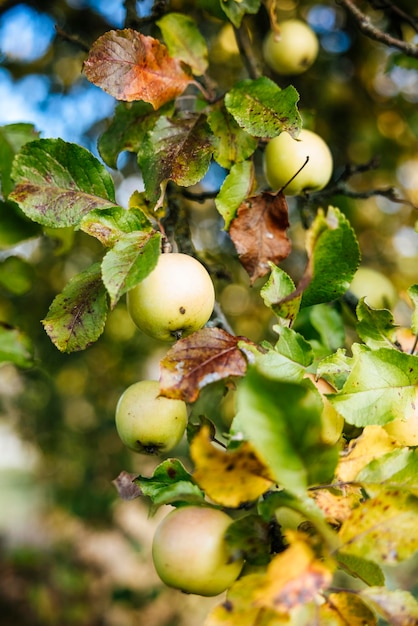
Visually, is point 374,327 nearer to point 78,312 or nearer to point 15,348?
point 78,312

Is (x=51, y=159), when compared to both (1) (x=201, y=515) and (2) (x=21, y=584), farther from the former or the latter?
(2) (x=21, y=584)

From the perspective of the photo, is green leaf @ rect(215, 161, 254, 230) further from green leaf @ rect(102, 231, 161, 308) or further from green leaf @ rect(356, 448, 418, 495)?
green leaf @ rect(356, 448, 418, 495)

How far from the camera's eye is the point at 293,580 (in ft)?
1.91

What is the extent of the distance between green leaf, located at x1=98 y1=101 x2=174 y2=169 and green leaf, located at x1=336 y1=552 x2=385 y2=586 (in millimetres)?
858

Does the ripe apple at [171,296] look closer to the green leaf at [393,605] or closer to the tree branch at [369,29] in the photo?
the green leaf at [393,605]

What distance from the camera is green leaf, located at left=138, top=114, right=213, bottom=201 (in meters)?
0.95

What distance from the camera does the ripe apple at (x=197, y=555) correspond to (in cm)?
76

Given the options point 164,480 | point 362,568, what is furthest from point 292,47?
point 362,568

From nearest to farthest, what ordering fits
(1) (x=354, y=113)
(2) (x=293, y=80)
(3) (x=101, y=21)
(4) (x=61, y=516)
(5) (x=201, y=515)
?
(5) (x=201, y=515), (3) (x=101, y=21), (2) (x=293, y=80), (1) (x=354, y=113), (4) (x=61, y=516)

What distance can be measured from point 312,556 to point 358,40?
230 cm

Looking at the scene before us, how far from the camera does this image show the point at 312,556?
624 mm

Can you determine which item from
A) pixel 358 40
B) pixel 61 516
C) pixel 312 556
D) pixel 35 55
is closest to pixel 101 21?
pixel 35 55

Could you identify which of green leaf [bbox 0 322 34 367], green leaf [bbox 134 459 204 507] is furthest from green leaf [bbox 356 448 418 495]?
green leaf [bbox 0 322 34 367]

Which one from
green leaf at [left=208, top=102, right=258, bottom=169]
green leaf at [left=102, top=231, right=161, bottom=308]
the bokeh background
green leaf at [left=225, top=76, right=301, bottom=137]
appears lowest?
the bokeh background
